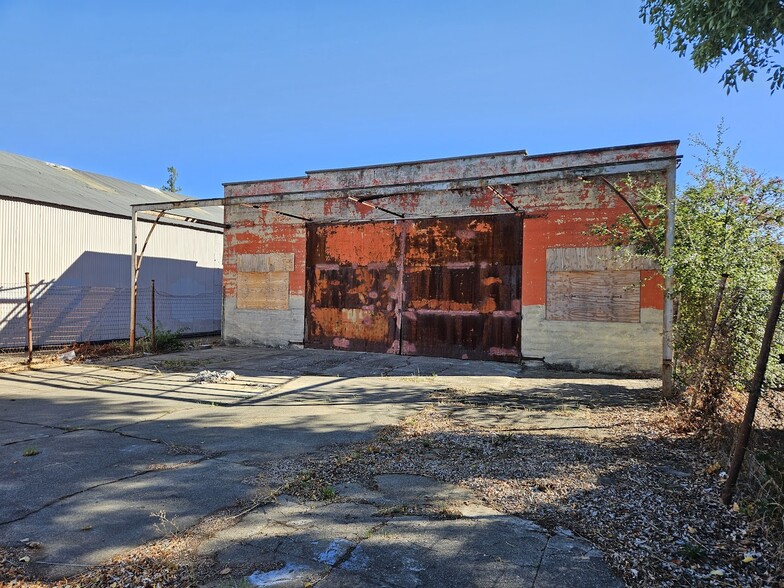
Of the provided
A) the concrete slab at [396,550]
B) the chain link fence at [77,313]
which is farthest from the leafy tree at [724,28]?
the chain link fence at [77,313]

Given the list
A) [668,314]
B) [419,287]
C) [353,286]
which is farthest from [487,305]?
[668,314]

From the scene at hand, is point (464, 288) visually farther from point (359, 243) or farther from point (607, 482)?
point (607, 482)

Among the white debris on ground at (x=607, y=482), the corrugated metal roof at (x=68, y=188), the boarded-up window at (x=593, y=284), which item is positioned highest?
the corrugated metal roof at (x=68, y=188)

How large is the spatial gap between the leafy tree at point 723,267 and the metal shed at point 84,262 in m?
11.4

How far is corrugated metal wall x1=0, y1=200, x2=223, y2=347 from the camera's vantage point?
14.5m

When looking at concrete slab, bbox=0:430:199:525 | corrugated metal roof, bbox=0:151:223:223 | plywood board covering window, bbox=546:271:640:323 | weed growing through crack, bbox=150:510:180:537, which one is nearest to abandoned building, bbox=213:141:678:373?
plywood board covering window, bbox=546:271:640:323

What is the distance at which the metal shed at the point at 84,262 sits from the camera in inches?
573

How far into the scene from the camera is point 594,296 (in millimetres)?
11266

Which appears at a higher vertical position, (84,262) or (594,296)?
(84,262)

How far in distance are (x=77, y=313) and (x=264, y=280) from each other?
20.5ft

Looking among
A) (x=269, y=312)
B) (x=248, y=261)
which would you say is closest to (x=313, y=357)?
(x=269, y=312)

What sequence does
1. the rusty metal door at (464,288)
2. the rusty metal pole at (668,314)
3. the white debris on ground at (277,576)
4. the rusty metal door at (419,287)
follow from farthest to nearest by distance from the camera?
the rusty metal door at (419,287)
the rusty metal door at (464,288)
the rusty metal pole at (668,314)
the white debris on ground at (277,576)

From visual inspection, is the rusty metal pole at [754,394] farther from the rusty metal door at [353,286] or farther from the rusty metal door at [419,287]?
the rusty metal door at [353,286]

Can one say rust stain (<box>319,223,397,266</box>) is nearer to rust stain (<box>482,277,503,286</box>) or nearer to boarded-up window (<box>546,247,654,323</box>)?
rust stain (<box>482,277,503,286</box>)
